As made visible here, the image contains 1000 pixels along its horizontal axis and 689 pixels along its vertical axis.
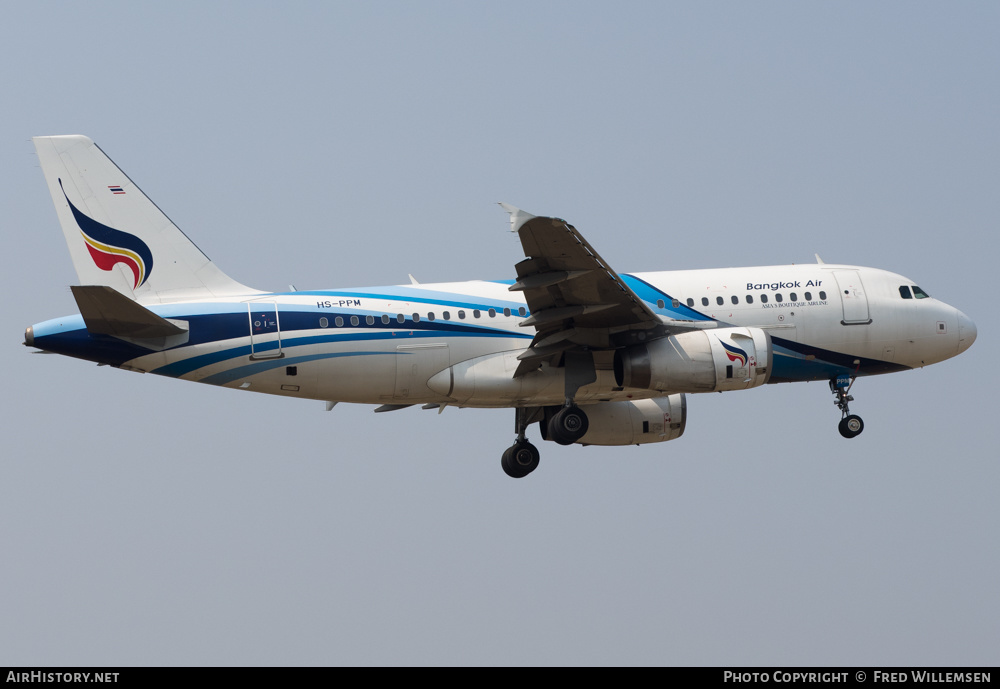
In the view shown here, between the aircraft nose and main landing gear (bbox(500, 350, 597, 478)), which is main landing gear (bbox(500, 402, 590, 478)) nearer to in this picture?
main landing gear (bbox(500, 350, 597, 478))

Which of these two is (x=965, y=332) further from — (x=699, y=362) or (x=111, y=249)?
(x=111, y=249)

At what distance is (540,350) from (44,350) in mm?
12731

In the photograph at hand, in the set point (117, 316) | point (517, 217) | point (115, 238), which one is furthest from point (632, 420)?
point (115, 238)

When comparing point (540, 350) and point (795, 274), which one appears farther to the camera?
point (795, 274)

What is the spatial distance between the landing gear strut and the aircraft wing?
399 cm

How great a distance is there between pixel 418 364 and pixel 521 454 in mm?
5459

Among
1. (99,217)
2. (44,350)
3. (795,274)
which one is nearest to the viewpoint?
(44,350)

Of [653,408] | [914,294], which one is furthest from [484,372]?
[914,294]

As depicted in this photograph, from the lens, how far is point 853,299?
40188 millimetres

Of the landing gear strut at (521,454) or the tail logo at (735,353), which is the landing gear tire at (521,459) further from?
the tail logo at (735,353)

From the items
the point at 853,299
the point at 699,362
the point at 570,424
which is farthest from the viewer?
the point at 853,299

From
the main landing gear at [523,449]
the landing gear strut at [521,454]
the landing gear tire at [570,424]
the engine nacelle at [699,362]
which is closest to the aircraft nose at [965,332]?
the engine nacelle at [699,362]

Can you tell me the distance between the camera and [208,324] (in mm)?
36156

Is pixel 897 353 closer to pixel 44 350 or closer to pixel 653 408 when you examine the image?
pixel 653 408
